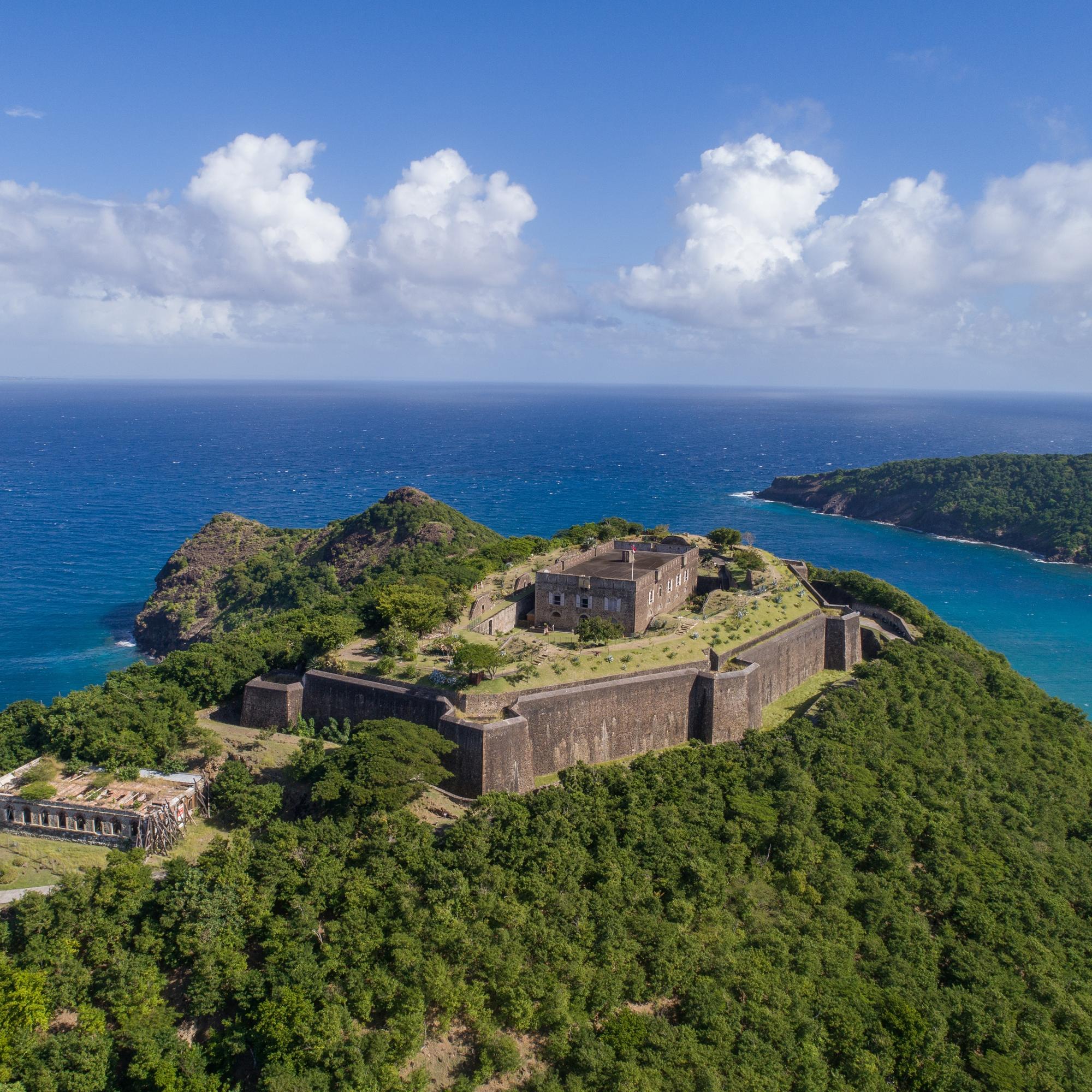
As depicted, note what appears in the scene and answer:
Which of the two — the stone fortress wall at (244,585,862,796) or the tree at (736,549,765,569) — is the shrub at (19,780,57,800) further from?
the tree at (736,549,765,569)

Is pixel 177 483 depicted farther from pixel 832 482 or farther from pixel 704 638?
pixel 704 638

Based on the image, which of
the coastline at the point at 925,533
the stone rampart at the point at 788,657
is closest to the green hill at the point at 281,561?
the stone rampart at the point at 788,657

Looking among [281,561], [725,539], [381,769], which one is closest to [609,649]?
[381,769]

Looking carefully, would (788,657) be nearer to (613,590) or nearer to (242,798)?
(613,590)

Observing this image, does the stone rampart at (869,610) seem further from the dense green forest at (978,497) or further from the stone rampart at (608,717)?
the dense green forest at (978,497)

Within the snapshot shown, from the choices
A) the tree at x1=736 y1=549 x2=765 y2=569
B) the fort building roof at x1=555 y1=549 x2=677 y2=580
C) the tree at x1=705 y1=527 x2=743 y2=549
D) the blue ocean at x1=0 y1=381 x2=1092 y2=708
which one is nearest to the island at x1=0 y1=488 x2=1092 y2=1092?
the fort building roof at x1=555 y1=549 x2=677 y2=580

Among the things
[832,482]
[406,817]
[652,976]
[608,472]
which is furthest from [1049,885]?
[608,472]
